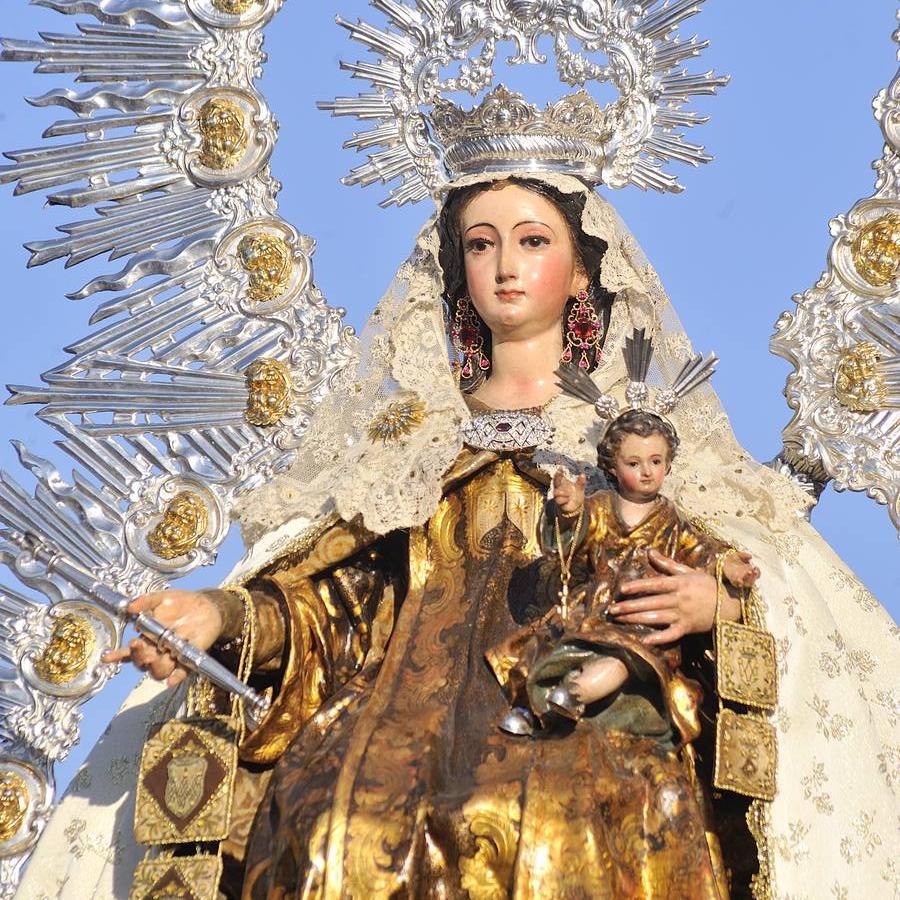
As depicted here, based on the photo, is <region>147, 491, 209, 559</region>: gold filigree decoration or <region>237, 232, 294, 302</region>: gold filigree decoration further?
<region>237, 232, 294, 302</region>: gold filigree decoration

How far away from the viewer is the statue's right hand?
24.5 ft

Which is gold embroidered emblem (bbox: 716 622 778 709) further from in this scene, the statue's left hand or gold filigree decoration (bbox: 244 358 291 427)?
gold filigree decoration (bbox: 244 358 291 427)

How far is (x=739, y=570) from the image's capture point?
24.8 feet

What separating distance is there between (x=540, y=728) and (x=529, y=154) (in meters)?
2.29

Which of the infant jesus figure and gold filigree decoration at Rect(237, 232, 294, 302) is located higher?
gold filigree decoration at Rect(237, 232, 294, 302)

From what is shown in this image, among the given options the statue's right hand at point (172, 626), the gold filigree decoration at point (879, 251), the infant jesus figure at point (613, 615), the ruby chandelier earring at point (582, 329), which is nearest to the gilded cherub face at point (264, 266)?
the ruby chandelier earring at point (582, 329)

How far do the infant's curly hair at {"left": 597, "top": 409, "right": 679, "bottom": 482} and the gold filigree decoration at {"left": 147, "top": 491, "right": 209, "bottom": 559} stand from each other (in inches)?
76.9

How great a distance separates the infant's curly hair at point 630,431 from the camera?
24.8ft

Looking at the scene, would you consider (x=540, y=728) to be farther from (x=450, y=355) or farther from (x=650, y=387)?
(x=450, y=355)

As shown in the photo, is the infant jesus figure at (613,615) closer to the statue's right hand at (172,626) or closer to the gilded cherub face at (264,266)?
the statue's right hand at (172,626)

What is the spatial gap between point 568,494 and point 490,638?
2.14 ft

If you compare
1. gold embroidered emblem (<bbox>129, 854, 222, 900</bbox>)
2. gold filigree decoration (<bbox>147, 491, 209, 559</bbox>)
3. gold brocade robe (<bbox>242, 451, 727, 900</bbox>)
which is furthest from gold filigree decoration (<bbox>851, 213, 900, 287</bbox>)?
gold embroidered emblem (<bbox>129, 854, 222, 900</bbox>)

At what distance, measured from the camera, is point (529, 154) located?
28.8 ft

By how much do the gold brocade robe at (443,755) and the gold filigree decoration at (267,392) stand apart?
2.99 feet
